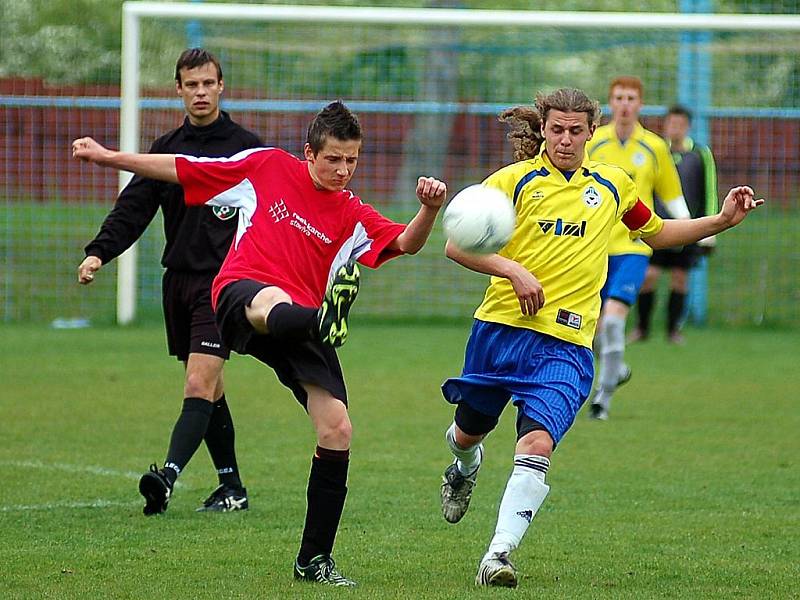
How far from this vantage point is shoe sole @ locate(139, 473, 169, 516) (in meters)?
6.21

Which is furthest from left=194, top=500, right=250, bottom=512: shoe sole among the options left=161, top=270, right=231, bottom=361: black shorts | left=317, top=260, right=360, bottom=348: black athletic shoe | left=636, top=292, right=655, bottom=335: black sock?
left=636, top=292, right=655, bottom=335: black sock

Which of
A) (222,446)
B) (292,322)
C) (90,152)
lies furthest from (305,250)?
(222,446)

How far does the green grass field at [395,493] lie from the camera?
521cm

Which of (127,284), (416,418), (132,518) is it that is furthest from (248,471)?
(127,284)

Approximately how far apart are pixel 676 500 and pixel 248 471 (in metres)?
2.37

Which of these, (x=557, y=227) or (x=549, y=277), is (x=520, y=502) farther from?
(x=557, y=227)

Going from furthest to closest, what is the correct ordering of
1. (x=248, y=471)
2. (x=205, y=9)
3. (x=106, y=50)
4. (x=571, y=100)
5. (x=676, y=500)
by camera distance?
(x=106, y=50)
(x=205, y=9)
(x=248, y=471)
(x=676, y=500)
(x=571, y=100)

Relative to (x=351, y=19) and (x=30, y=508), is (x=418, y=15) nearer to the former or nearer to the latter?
(x=351, y=19)

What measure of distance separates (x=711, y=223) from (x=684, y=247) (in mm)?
9343

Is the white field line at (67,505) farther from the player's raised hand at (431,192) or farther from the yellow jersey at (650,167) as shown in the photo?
the yellow jersey at (650,167)

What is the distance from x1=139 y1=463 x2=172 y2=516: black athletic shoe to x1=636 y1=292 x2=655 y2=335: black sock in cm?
906

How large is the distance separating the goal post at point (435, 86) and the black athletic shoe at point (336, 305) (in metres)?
11.5

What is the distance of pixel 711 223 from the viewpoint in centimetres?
571

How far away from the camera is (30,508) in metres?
6.54
